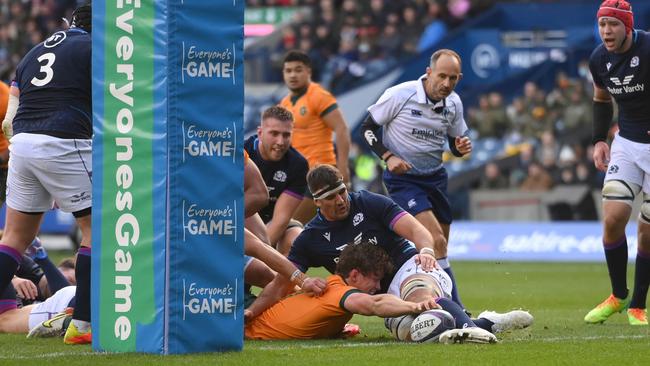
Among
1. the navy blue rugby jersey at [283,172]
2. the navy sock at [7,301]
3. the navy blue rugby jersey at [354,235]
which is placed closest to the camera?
the navy blue rugby jersey at [354,235]

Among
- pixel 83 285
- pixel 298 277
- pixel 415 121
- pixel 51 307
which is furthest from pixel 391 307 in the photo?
pixel 415 121

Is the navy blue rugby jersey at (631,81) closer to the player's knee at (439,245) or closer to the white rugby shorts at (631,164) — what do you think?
the white rugby shorts at (631,164)

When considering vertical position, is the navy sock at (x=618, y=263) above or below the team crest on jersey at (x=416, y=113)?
below

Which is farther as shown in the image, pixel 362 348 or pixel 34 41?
pixel 34 41

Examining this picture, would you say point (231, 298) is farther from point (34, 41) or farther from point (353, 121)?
point (34, 41)

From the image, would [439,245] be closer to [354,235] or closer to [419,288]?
[354,235]

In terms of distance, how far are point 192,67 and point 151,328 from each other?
1585 mm

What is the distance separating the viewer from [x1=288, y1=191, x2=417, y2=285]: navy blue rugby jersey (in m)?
9.34

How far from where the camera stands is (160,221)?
7668mm

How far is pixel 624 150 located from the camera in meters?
10.6

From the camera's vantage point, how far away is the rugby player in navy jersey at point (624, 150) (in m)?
10.4

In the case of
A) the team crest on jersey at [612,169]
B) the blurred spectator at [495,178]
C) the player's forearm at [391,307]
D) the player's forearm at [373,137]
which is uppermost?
the player's forearm at [373,137]

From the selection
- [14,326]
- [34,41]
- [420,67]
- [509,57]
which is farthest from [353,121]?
[14,326]

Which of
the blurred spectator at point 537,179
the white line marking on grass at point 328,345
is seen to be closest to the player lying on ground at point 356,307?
the white line marking on grass at point 328,345
